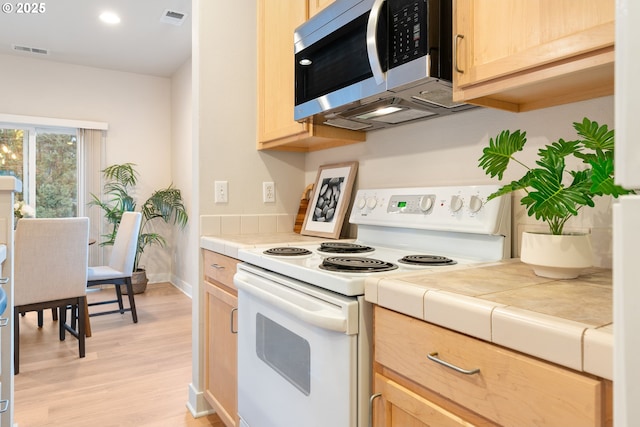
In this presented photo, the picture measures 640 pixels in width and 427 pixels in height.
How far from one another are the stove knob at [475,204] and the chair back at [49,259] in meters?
2.68

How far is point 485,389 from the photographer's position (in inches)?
27.5

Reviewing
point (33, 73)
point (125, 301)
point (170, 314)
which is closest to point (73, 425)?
point (170, 314)

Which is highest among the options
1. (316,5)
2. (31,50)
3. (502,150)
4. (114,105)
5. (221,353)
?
(31,50)

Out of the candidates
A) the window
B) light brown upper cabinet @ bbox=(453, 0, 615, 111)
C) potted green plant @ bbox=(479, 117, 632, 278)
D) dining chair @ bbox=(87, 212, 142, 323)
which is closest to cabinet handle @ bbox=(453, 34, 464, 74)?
light brown upper cabinet @ bbox=(453, 0, 615, 111)

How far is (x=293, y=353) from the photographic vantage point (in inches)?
47.0

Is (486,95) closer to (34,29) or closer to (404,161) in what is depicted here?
(404,161)

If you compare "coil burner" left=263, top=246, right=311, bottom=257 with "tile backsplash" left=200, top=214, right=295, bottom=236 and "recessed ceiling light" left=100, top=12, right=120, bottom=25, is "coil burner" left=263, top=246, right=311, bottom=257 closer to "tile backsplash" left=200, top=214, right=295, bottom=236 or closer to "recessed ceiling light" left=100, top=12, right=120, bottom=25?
"tile backsplash" left=200, top=214, right=295, bottom=236

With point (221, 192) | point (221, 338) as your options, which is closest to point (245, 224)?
point (221, 192)

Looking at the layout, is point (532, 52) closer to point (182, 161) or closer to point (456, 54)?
point (456, 54)

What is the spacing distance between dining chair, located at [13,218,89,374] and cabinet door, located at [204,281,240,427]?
4.49 ft

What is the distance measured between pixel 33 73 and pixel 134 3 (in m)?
2.14

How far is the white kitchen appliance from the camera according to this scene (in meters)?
0.97

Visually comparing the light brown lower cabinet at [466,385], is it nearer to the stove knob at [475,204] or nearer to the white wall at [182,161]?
the stove knob at [475,204]

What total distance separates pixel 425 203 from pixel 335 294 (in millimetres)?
633
